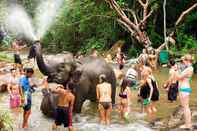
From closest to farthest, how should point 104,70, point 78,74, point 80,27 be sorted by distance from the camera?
1. point 78,74
2. point 104,70
3. point 80,27

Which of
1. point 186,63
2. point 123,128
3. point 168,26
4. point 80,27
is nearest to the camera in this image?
point 186,63

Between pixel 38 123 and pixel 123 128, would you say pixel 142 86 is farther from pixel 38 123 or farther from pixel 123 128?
pixel 38 123

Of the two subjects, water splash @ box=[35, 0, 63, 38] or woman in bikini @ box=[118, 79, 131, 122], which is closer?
woman in bikini @ box=[118, 79, 131, 122]

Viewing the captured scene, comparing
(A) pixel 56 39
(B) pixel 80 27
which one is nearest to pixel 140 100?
(B) pixel 80 27

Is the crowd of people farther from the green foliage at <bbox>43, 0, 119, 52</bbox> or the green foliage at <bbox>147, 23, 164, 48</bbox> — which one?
the green foliage at <bbox>43, 0, 119, 52</bbox>

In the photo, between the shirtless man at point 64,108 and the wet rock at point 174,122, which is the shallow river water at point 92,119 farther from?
the shirtless man at point 64,108

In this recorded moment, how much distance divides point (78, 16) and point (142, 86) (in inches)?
820

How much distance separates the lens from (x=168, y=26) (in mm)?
29688

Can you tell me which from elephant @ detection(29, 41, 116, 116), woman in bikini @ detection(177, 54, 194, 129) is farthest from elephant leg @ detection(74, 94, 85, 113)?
woman in bikini @ detection(177, 54, 194, 129)

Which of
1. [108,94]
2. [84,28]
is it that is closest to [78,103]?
[108,94]

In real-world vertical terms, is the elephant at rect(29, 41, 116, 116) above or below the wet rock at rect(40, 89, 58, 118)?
above

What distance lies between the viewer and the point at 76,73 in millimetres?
13008

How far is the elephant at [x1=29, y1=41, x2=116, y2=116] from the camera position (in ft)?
41.5

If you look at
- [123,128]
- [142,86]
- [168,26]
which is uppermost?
[168,26]
